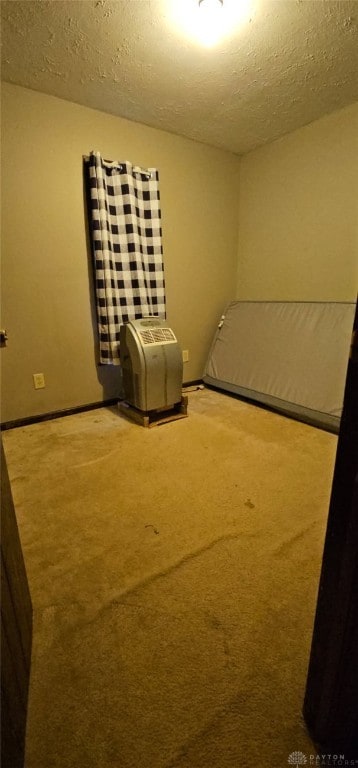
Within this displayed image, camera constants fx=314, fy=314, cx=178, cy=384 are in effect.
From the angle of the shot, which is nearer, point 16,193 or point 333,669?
point 333,669

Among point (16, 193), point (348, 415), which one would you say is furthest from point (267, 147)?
point (348, 415)

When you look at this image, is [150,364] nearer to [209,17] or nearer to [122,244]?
[122,244]

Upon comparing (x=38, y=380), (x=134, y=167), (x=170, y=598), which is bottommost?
(x=170, y=598)

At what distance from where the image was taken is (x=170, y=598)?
997mm

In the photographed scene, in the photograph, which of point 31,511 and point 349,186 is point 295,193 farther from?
point 31,511

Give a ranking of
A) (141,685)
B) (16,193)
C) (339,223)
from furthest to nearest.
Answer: (339,223), (16,193), (141,685)

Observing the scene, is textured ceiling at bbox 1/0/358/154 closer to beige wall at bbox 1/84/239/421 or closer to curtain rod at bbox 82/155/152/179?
beige wall at bbox 1/84/239/421

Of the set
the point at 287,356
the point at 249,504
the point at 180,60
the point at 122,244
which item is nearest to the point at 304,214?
the point at 287,356

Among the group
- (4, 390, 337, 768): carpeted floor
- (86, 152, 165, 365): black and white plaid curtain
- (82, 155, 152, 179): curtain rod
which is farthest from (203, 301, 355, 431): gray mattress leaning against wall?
(82, 155, 152, 179): curtain rod

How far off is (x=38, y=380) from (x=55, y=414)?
0.30 meters

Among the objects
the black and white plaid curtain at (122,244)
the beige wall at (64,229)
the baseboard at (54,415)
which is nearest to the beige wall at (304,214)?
the beige wall at (64,229)

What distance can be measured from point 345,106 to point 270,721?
3241 mm

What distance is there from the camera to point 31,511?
1404 millimetres

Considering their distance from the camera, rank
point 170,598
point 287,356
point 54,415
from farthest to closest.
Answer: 1. point 287,356
2. point 54,415
3. point 170,598
